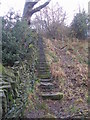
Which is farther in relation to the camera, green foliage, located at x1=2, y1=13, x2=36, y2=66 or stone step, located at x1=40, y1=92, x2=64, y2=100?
stone step, located at x1=40, y1=92, x2=64, y2=100

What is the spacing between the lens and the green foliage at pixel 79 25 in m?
10.9

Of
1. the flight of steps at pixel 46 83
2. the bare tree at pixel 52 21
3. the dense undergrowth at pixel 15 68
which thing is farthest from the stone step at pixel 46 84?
the bare tree at pixel 52 21

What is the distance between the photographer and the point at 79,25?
1120 cm

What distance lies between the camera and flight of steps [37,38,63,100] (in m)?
5.19

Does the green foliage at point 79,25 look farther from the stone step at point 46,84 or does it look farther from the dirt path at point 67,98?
the stone step at point 46,84

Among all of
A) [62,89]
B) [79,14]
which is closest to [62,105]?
[62,89]

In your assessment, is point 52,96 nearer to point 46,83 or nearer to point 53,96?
point 53,96

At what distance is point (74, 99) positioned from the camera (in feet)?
17.4

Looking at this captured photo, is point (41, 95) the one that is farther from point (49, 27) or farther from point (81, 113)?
point (49, 27)

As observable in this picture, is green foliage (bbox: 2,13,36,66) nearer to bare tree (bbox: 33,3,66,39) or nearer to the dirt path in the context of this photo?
the dirt path

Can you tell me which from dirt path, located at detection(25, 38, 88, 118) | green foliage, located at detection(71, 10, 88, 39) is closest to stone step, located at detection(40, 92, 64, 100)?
dirt path, located at detection(25, 38, 88, 118)

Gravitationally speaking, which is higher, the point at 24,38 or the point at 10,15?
the point at 10,15

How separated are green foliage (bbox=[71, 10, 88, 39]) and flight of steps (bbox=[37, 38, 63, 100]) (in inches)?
157

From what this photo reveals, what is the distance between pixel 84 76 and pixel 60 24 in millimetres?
4487
